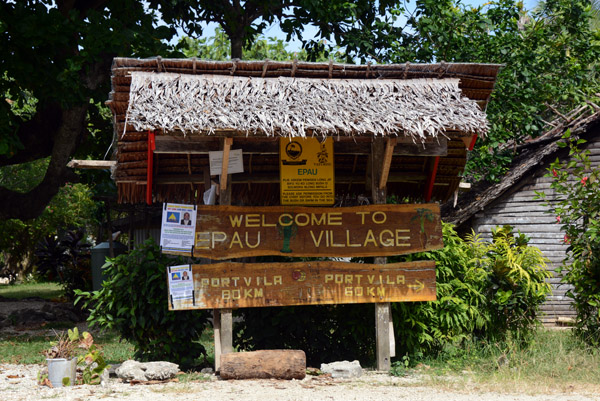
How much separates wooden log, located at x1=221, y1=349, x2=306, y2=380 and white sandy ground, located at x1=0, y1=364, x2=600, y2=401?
0.31ft

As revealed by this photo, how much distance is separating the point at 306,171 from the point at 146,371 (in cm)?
303

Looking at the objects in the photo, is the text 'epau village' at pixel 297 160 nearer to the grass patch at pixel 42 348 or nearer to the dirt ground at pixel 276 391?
the dirt ground at pixel 276 391

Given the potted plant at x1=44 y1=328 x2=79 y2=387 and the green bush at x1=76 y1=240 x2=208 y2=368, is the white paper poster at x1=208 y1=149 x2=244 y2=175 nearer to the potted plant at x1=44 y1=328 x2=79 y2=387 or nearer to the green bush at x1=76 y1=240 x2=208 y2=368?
the green bush at x1=76 y1=240 x2=208 y2=368

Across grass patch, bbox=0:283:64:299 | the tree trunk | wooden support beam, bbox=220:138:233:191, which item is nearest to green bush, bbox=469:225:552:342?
wooden support beam, bbox=220:138:233:191

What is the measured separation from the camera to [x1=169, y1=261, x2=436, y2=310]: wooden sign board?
7.77 meters

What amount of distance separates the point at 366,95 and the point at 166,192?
3.06m

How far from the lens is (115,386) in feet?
24.3

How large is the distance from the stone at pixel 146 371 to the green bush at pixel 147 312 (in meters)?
0.36

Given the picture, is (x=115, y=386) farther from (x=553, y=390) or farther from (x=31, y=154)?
(x=31, y=154)

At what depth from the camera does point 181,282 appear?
769 centimetres

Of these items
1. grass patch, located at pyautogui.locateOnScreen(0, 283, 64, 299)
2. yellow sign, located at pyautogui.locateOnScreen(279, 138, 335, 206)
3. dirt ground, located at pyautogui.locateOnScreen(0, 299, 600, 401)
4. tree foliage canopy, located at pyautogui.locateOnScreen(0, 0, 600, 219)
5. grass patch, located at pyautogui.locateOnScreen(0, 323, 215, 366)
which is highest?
tree foliage canopy, located at pyautogui.locateOnScreen(0, 0, 600, 219)

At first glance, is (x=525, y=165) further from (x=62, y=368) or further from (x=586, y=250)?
(x=62, y=368)

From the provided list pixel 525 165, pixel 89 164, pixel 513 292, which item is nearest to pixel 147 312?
pixel 89 164

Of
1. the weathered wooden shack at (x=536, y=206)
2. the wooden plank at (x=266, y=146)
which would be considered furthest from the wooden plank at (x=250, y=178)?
the weathered wooden shack at (x=536, y=206)
